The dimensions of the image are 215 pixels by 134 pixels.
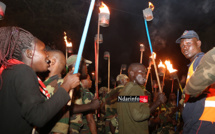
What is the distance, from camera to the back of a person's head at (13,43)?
5.38ft

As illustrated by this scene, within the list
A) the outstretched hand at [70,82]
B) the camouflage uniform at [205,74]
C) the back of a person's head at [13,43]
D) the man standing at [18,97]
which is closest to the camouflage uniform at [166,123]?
the camouflage uniform at [205,74]

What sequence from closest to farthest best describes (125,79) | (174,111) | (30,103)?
(30,103) < (125,79) < (174,111)

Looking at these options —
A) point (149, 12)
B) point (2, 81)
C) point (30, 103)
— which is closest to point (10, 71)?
point (2, 81)

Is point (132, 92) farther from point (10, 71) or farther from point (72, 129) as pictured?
point (10, 71)

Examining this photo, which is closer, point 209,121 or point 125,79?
point 209,121

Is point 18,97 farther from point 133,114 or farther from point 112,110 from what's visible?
point 112,110

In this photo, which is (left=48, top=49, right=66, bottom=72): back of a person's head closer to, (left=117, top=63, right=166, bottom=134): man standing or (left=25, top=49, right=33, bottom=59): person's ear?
(left=25, top=49, right=33, bottom=59): person's ear

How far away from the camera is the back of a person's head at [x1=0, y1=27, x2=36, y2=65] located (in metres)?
1.64

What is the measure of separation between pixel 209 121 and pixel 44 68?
2479 millimetres

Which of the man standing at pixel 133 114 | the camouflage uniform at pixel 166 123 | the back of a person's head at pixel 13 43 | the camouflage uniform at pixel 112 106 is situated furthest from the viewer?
the camouflage uniform at pixel 166 123

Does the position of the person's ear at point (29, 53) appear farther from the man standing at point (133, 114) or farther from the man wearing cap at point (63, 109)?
the man standing at point (133, 114)

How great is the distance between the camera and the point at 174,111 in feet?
29.3

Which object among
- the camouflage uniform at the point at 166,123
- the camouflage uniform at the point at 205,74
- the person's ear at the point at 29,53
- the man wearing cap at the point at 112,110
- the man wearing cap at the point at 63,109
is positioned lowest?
the camouflage uniform at the point at 166,123

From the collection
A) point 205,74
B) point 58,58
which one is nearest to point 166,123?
point 58,58
